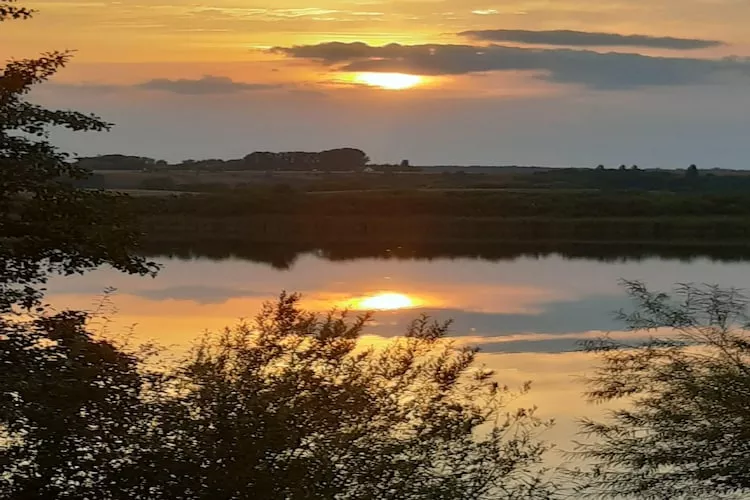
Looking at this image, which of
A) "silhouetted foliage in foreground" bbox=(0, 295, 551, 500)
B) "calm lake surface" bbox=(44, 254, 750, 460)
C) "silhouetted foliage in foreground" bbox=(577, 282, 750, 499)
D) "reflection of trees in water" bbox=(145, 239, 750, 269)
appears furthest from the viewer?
"reflection of trees in water" bbox=(145, 239, 750, 269)

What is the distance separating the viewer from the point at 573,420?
615 inches

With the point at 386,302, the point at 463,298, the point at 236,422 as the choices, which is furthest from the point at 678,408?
the point at 463,298

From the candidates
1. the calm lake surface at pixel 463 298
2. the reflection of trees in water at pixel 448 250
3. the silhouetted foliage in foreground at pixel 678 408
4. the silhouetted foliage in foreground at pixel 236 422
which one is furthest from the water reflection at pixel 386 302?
the silhouetted foliage in foreground at pixel 236 422

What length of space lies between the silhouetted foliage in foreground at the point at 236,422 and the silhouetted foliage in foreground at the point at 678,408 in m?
2.69

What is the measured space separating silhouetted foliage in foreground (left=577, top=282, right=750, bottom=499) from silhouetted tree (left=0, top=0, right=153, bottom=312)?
19.6ft

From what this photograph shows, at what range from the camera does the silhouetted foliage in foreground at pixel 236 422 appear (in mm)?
7848

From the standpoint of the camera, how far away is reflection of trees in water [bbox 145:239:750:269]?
4147 centimetres

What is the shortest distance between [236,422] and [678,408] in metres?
5.68

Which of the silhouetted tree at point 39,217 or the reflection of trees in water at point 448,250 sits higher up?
the silhouetted tree at point 39,217

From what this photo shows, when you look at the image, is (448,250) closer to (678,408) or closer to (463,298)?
(463,298)

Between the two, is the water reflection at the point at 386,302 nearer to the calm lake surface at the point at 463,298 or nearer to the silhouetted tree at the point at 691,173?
the calm lake surface at the point at 463,298

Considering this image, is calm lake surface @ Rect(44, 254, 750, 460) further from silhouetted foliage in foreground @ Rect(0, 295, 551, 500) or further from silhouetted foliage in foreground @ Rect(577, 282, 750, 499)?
silhouetted foliage in foreground @ Rect(0, 295, 551, 500)

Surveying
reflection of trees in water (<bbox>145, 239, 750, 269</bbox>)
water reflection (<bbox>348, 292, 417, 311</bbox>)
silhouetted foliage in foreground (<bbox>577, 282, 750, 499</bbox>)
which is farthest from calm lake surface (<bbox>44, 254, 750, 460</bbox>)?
silhouetted foliage in foreground (<bbox>577, 282, 750, 499</bbox>)

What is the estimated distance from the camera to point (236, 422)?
26.2 ft
